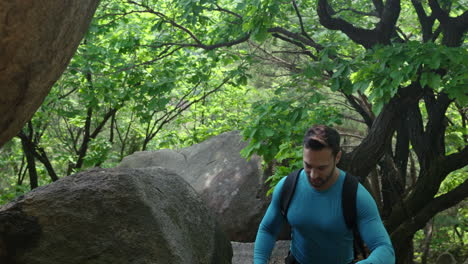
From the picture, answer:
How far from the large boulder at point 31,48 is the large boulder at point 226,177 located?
638cm

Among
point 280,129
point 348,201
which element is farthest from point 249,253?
point 348,201

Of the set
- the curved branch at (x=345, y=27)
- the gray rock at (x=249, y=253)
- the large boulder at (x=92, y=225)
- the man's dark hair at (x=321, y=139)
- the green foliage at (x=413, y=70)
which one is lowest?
the gray rock at (x=249, y=253)

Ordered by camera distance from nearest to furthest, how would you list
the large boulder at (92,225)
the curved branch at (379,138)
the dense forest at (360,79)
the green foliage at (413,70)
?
1. the large boulder at (92,225)
2. the green foliage at (413,70)
3. the dense forest at (360,79)
4. the curved branch at (379,138)

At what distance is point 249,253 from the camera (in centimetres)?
761

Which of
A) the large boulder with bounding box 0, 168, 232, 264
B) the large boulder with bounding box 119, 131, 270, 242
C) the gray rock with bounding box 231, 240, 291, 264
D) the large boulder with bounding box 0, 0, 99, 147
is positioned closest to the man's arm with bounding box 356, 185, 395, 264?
the large boulder with bounding box 0, 168, 232, 264

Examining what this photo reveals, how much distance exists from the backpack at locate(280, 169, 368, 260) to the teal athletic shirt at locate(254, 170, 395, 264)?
27mm

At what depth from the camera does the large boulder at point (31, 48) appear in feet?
10.3

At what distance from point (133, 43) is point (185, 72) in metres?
1.91

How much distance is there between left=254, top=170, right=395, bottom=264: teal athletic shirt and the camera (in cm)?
281

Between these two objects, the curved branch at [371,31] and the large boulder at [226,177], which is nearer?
the curved branch at [371,31]

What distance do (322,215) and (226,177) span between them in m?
7.41

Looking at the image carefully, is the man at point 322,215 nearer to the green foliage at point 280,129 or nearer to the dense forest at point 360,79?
the dense forest at point 360,79

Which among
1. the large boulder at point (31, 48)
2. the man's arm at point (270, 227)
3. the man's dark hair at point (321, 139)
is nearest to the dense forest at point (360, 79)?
the man's dark hair at point (321, 139)

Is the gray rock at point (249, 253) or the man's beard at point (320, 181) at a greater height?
the man's beard at point (320, 181)
